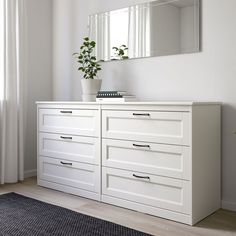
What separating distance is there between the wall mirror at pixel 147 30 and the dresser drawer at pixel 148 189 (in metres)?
1.11

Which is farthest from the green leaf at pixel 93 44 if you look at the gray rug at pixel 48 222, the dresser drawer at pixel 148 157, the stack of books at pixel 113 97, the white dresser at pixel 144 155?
the gray rug at pixel 48 222

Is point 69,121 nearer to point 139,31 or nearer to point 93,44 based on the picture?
point 93,44

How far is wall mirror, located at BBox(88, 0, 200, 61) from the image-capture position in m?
2.77

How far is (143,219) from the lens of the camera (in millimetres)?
2373

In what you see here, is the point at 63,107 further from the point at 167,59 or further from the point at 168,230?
the point at 168,230

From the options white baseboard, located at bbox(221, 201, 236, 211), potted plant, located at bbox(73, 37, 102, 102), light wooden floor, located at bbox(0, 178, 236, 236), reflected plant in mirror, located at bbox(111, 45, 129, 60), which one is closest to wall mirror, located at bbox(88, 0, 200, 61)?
reflected plant in mirror, located at bbox(111, 45, 129, 60)

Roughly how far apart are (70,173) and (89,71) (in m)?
1.01

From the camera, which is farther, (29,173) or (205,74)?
(29,173)

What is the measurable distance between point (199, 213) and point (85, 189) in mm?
1015

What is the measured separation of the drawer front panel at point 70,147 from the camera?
2820mm

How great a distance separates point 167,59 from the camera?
291 centimetres

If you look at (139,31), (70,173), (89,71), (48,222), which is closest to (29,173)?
(70,173)

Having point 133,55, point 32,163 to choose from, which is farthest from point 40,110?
point 133,55

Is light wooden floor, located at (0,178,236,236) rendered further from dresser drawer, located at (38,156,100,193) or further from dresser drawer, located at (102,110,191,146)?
dresser drawer, located at (102,110,191,146)
